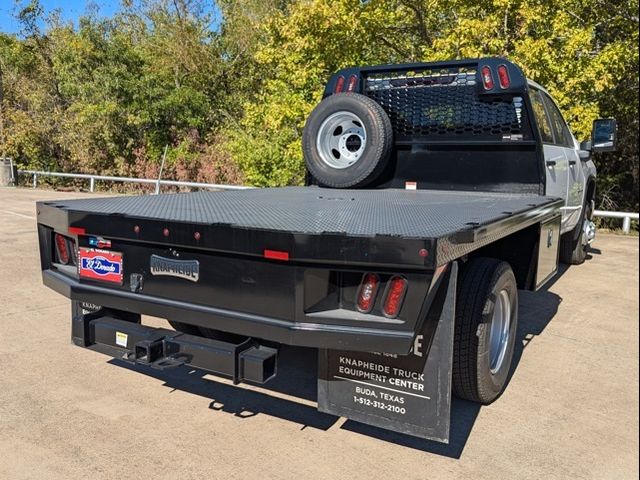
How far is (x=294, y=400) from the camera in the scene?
149 inches

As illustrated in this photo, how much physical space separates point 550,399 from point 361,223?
1.93 metres

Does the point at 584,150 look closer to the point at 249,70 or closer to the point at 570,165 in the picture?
the point at 570,165

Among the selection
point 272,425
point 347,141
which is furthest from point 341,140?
point 272,425

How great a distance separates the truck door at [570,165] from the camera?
579cm

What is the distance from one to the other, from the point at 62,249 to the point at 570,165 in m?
4.89

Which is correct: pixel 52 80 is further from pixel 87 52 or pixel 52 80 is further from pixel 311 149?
pixel 311 149

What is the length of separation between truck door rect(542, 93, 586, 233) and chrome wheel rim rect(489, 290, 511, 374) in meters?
2.48

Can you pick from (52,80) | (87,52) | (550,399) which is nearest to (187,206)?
(550,399)

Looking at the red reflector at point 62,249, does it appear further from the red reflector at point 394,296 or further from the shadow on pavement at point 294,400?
the red reflector at point 394,296

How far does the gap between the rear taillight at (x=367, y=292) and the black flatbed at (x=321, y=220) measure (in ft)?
0.50

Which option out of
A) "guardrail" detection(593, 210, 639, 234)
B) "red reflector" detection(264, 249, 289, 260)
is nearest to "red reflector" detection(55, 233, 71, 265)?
"red reflector" detection(264, 249, 289, 260)

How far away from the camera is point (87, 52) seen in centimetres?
2086

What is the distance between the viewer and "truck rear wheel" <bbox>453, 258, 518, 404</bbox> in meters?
3.26

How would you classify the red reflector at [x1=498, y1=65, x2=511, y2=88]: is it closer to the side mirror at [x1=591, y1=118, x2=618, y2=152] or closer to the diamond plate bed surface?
the diamond plate bed surface
